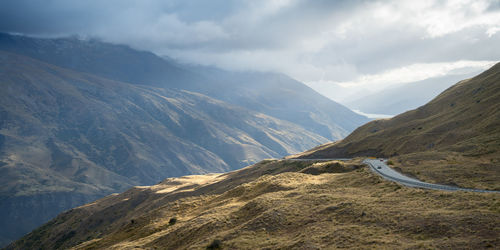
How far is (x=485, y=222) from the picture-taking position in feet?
81.9

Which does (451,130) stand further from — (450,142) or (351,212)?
(351,212)

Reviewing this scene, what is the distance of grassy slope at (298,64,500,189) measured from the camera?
4769cm

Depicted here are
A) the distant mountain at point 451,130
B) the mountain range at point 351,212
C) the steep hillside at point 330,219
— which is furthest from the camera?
the distant mountain at point 451,130

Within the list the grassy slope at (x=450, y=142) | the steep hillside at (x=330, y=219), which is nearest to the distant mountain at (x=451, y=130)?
the grassy slope at (x=450, y=142)

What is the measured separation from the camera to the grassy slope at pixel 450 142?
47.7 meters

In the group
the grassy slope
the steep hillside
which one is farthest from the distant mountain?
the steep hillside

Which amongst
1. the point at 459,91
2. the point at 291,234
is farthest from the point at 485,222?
the point at 459,91

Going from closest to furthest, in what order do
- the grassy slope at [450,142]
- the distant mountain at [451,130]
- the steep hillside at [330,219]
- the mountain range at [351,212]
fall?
the steep hillside at [330,219]
the mountain range at [351,212]
the grassy slope at [450,142]
the distant mountain at [451,130]

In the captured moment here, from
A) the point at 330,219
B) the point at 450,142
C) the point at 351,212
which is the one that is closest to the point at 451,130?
the point at 450,142

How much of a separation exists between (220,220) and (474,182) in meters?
33.1

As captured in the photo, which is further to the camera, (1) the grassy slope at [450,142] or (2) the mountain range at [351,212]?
(1) the grassy slope at [450,142]

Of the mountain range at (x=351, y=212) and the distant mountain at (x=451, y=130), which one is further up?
the distant mountain at (x=451, y=130)

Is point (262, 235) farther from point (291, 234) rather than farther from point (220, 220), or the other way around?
point (220, 220)

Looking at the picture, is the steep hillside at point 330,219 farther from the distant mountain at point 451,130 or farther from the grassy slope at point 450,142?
the distant mountain at point 451,130
